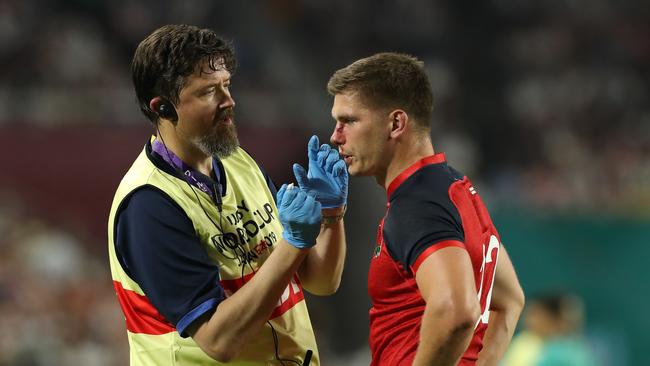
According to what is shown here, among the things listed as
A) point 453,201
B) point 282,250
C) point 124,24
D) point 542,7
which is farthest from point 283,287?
point 542,7

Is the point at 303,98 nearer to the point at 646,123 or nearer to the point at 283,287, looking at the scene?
the point at 646,123

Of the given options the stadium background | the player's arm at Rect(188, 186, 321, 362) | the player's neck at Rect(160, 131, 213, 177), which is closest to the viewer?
the player's arm at Rect(188, 186, 321, 362)

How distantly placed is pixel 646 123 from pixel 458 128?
2286mm

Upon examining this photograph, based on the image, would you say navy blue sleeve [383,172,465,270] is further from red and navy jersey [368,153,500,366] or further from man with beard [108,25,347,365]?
man with beard [108,25,347,365]

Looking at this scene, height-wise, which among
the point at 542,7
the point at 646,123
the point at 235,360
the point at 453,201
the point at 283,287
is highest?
the point at 453,201

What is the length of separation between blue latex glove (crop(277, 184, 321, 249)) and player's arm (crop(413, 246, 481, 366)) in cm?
42

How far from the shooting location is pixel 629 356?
9336mm

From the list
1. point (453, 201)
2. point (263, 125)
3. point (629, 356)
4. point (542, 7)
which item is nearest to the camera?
point (453, 201)

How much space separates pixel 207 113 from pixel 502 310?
119 cm

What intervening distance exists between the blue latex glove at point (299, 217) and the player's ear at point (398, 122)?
33cm

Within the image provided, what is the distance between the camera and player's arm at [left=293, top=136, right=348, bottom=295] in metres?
3.45

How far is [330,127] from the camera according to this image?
1036 centimetres

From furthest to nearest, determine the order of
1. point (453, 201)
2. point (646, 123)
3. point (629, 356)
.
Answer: point (646, 123) → point (629, 356) → point (453, 201)

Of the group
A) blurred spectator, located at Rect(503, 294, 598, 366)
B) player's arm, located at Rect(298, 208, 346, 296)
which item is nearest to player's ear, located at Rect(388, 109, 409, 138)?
player's arm, located at Rect(298, 208, 346, 296)
